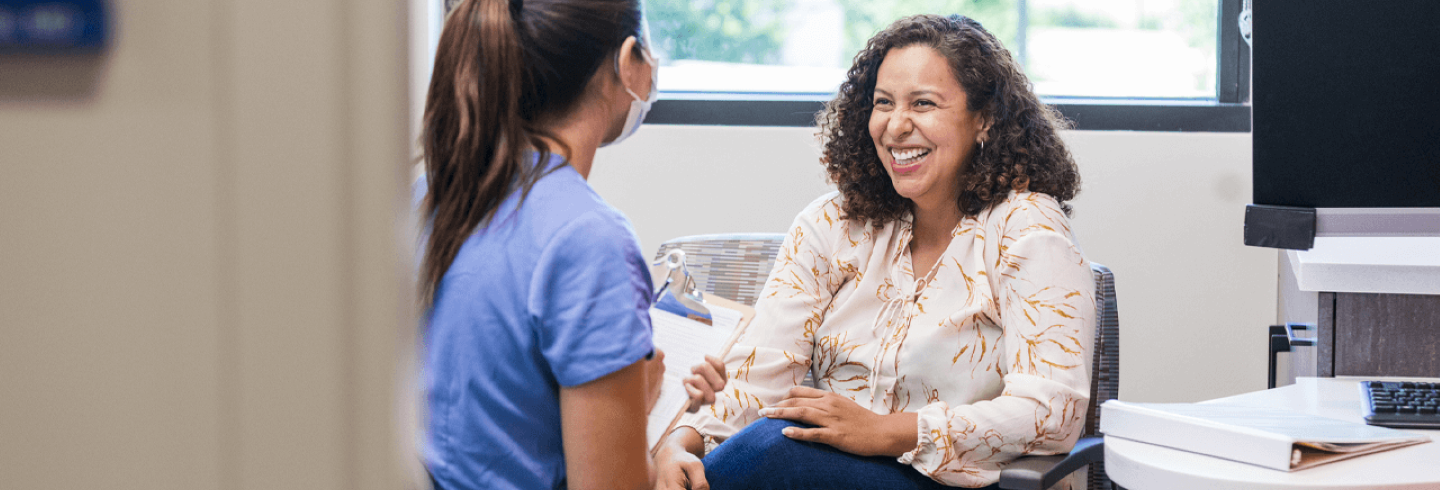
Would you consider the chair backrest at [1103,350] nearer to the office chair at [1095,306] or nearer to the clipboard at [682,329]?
the office chair at [1095,306]

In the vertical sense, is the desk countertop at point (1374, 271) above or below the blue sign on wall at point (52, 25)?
below

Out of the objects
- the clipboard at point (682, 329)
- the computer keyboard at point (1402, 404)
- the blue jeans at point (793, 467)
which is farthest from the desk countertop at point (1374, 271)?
the clipboard at point (682, 329)

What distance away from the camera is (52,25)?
11.5 inches

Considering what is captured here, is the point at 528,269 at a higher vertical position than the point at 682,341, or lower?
higher

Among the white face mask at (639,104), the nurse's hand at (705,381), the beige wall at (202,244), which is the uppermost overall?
the white face mask at (639,104)

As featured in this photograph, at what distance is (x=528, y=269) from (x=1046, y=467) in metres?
0.89

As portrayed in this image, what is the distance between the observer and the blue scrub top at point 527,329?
2.72ft

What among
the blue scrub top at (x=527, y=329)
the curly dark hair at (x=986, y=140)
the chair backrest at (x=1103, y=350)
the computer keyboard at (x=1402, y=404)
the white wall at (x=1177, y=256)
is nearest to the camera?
the blue scrub top at (x=527, y=329)

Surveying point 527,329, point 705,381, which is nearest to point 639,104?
point 527,329

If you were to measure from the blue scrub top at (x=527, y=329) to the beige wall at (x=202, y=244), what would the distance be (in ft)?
1.70

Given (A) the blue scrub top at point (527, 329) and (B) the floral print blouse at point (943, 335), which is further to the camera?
(B) the floral print blouse at point (943, 335)

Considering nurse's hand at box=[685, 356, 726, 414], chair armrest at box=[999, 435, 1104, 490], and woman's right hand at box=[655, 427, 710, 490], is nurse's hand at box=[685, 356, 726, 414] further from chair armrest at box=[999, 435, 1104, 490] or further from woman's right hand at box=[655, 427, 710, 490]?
chair armrest at box=[999, 435, 1104, 490]

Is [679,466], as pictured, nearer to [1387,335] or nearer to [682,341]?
[682,341]

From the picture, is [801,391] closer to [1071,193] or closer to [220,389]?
[1071,193]
